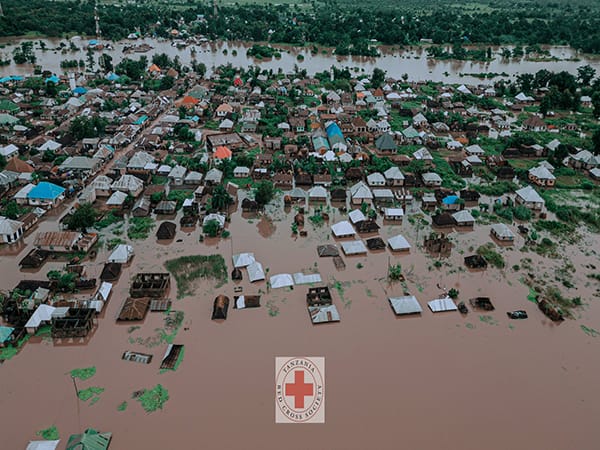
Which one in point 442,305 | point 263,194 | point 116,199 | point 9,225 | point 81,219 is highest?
point 81,219

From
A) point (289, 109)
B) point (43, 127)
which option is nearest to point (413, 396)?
point (289, 109)

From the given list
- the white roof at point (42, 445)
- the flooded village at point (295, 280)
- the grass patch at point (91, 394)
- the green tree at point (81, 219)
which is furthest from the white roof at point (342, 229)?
the white roof at point (42, 445)

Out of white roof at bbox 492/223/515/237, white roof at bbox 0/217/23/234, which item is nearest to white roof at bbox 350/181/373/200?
white roof at bbox 492/223/515/237

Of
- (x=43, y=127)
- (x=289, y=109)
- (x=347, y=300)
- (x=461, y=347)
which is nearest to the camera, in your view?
(x=461, y=347)

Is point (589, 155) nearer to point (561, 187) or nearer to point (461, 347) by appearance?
point (561, 187)

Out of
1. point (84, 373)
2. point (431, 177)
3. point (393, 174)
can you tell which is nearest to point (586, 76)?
point (431, 177)

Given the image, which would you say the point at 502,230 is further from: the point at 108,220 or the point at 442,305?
the point at 108,220
